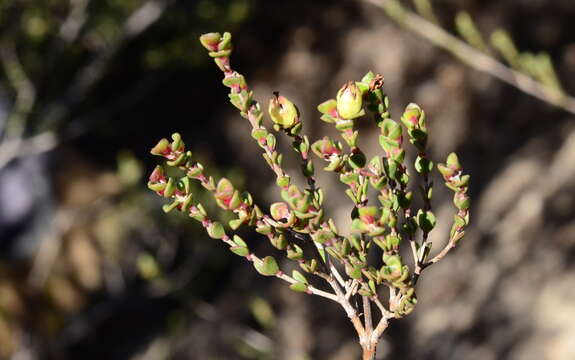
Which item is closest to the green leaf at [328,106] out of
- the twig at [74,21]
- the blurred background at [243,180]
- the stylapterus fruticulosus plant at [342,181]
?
the stylapterus fruticulosus plant at [342,181]

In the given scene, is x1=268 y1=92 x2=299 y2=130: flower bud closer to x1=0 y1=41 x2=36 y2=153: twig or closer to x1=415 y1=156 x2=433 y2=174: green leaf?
x1=415 y1=156 x2=433 y2=174: green leaf

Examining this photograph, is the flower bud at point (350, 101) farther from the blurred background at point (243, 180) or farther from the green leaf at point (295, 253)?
the blurred background at point (243, 180)

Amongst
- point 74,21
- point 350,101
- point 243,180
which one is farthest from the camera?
point 243,180

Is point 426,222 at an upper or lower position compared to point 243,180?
upper

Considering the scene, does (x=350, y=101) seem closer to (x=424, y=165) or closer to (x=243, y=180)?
(x=424, y=165)

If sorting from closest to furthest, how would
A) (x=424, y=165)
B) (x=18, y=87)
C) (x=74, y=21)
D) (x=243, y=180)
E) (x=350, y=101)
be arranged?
(x=350, y=101) → (x=424, y=165) → (x=18, y=87) → (x=74, y=21) → (x=243, y=180)

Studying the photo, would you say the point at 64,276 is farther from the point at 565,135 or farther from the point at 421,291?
the point at 565,135

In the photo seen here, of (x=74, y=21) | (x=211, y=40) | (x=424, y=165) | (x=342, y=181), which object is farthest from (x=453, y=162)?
(x=74, y=21)

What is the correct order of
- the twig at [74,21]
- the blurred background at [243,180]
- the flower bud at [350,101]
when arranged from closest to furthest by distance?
the flower bud at [350,101], the twig at [74,21], the blurred background at [243,180]

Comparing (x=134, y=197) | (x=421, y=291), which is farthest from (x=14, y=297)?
(x=421, y=291)
